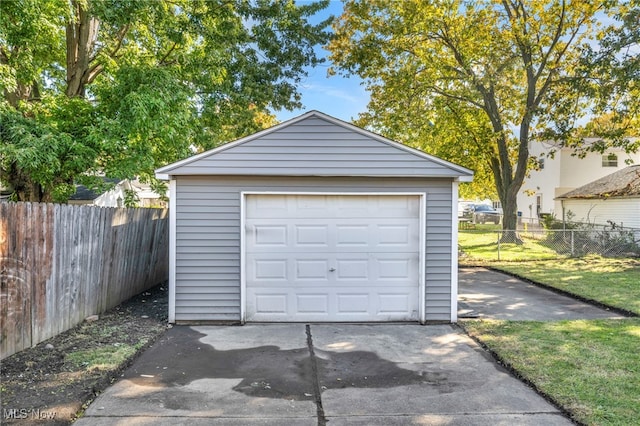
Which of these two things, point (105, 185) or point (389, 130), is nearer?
point (105, 185)

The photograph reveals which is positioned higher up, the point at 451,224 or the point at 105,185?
the point at 105,185

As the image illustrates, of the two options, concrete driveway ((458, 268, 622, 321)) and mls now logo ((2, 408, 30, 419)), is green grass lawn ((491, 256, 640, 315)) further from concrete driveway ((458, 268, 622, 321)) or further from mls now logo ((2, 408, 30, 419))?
mls now logo ((2, 408, 30, 419))

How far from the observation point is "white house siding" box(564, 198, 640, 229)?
1714 cm

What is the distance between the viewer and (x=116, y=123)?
9039mm

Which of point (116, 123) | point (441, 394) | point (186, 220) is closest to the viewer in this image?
point (441, 394)

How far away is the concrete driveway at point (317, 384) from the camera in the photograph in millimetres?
3910

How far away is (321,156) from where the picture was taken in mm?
7168

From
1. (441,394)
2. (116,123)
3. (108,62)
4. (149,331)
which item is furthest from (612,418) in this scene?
(108,62)

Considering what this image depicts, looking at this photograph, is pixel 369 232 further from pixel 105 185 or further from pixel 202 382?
pixel 105 185

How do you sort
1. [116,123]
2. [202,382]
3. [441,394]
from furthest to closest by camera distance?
1. [116,123]
2. [202,382]
3. [441,394]

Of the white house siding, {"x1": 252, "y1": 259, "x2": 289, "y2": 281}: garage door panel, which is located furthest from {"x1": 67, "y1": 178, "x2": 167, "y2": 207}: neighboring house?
the white house siding

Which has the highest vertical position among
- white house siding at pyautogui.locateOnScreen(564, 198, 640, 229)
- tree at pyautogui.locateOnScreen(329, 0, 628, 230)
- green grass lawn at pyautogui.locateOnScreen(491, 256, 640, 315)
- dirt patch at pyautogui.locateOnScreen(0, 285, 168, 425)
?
tree at pyautogui.locateOnScreen(329, 0, 628, 230)

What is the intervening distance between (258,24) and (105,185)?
8.67 m

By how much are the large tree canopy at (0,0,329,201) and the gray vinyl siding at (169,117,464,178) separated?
10.9 ft
